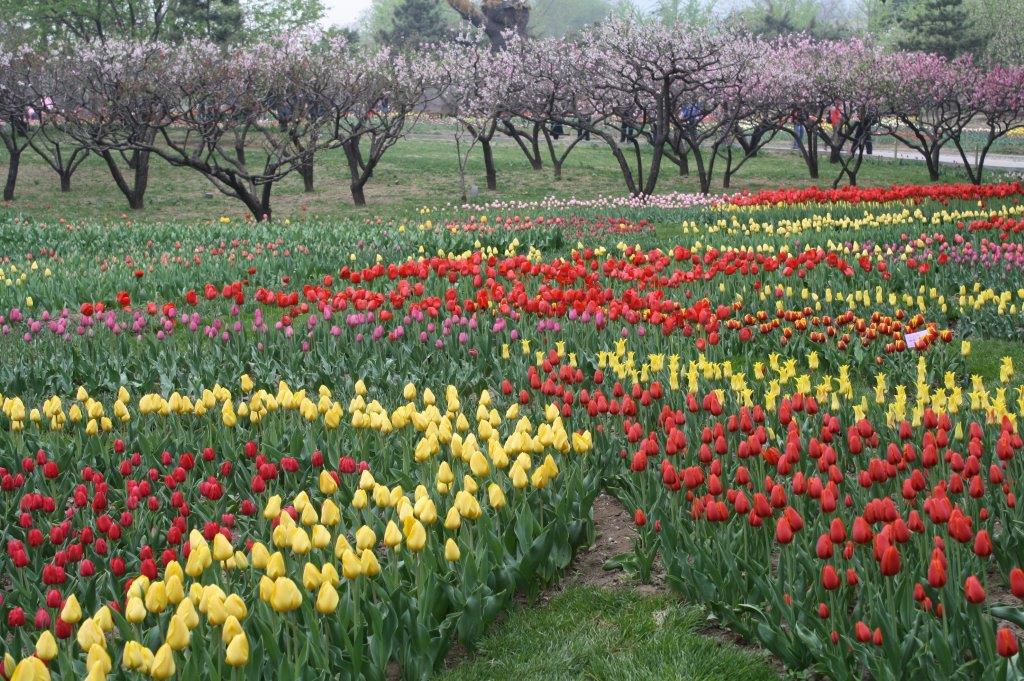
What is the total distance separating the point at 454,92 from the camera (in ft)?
97.3

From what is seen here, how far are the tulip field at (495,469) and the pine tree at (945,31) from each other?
139 ft

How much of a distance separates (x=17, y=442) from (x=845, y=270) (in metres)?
7.13

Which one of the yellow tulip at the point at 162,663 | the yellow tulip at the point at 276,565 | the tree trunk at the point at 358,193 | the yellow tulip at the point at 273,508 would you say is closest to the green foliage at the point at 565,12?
the tree trunk at the point at 358,193

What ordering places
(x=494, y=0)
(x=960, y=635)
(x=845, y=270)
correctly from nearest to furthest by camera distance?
(x=960, y=635) → (x=845, y=270) → (x=494, y=0)

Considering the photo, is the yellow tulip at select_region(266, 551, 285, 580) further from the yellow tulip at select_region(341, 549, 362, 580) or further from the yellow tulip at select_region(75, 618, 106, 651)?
the yellow tulip at select_region(75, 618, 106, 651)

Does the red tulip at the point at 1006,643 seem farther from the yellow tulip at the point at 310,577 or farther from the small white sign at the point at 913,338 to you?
the small white sign at the point at 913,338

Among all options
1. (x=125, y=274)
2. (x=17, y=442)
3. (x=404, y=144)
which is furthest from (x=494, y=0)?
(x=17, y=442)

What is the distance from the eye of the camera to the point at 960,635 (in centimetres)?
349

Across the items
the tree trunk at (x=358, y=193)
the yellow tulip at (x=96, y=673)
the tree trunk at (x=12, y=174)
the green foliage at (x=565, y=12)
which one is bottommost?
the yellow tulip at (x=96, y=673)

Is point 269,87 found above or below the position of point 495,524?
above

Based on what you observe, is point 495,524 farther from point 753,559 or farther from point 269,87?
point 269,87

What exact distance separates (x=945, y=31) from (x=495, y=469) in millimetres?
50887

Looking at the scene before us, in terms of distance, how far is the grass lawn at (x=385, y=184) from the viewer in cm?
2650

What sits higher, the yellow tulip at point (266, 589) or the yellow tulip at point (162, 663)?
the yellow tulip at point (266, 589)
